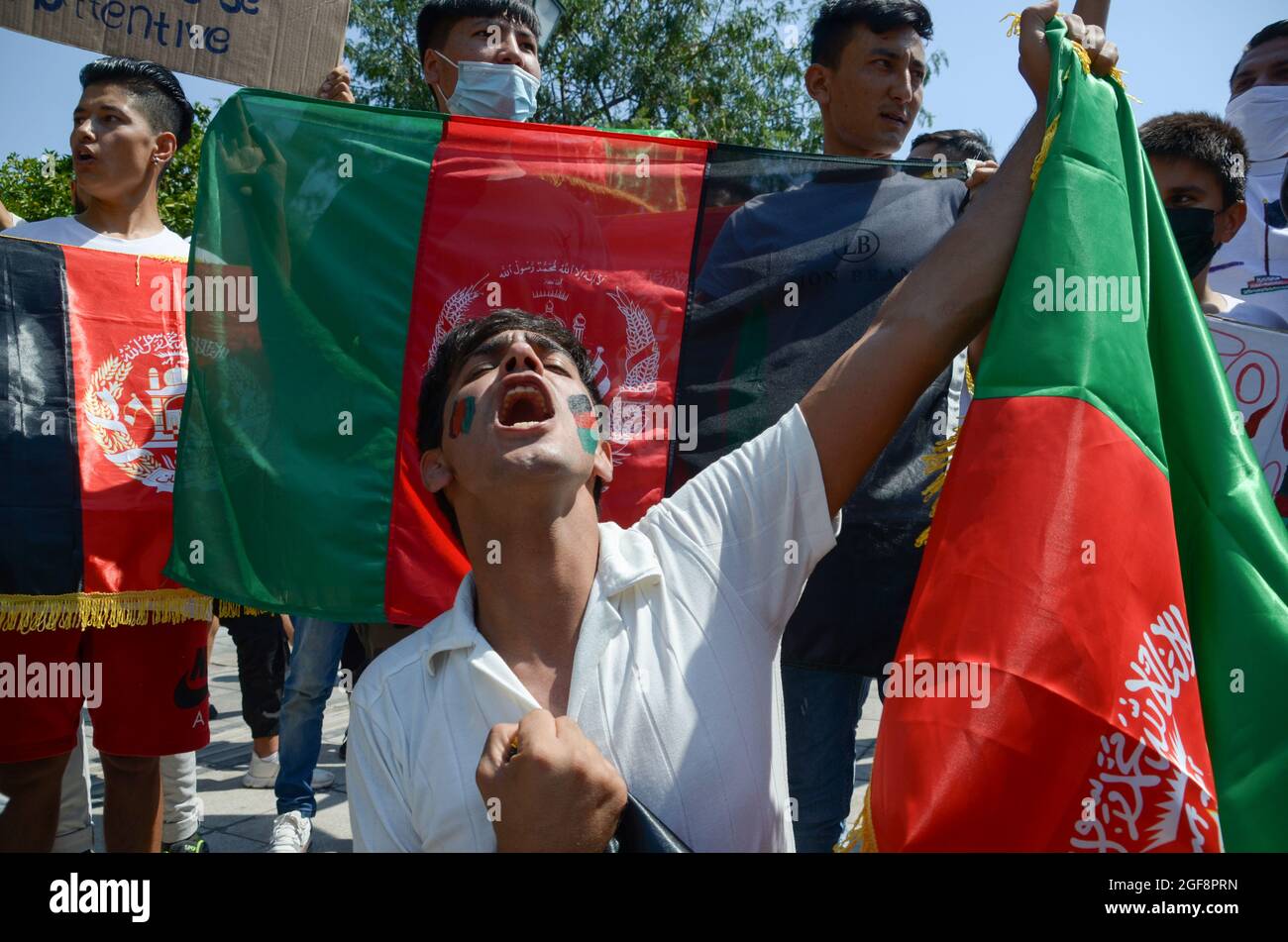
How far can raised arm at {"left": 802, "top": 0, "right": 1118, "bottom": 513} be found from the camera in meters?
1.80

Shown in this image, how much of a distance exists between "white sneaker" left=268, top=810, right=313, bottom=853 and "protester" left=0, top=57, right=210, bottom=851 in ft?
1.20

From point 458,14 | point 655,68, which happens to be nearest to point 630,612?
point 458,14

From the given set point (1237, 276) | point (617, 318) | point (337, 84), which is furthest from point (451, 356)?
point (1237, 276)

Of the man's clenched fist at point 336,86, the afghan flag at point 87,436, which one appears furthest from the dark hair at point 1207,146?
the afghan flag at point 87,436

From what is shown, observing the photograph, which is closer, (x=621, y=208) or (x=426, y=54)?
(x=621, y=208)

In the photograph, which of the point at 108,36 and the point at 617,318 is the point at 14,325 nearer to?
the point at 108,36

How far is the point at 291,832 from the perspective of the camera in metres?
3.57

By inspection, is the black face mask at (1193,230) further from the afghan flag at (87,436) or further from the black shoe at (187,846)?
the black shoe at (187,846)

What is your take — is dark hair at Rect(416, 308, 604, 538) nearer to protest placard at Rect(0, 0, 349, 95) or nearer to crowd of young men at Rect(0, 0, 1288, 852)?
crowd of young men at Rect(0, 0, 1288, 852)

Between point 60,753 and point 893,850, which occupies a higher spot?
point 893,850

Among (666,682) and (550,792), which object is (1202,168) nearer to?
(666,682)

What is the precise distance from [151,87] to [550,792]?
3471mm
